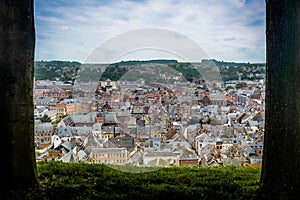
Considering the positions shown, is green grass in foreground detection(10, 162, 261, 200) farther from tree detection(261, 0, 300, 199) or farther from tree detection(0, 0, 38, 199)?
tree detection(261, 0, 300, 199)

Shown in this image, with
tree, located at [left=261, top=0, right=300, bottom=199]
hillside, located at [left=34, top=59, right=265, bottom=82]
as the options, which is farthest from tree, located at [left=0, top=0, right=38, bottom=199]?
tree, located at [left=261, top=0, right=300, bottom=199]

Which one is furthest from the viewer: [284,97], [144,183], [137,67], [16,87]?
[137,67]

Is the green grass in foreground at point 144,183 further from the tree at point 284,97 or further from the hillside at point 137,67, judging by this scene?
the hillside at point 137,67

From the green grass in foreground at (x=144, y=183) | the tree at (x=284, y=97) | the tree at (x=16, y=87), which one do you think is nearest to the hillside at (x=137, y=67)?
the green grass in foreground at (x=144, y=183)

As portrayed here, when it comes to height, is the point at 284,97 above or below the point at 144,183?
above

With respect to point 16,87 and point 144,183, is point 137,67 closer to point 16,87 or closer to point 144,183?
Result: point 144,183

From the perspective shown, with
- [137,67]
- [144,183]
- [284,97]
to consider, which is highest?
[137,67]

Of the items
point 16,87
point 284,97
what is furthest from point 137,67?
point 284,97
